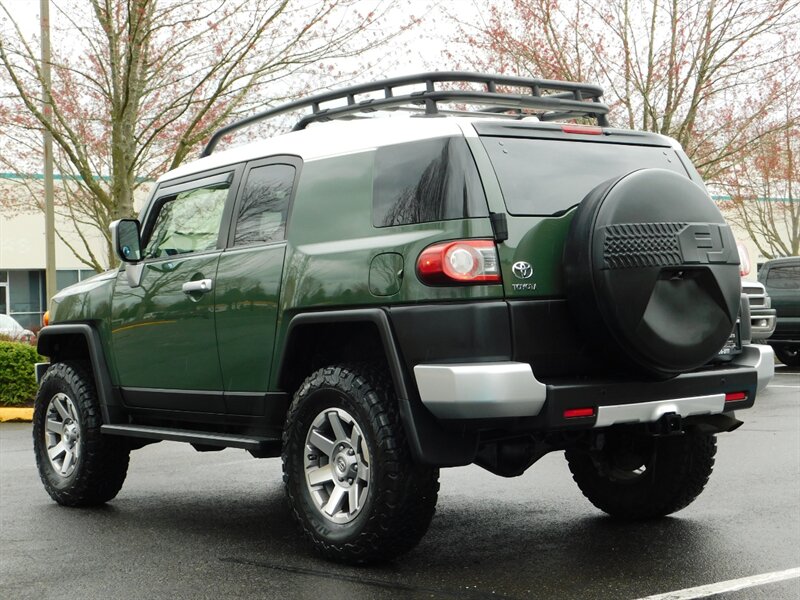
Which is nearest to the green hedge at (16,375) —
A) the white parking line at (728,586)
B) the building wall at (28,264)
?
the white parking line at (728,586)

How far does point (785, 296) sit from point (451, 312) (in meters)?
14.0

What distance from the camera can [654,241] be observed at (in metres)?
4.83

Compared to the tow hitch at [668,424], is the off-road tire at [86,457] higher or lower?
lower

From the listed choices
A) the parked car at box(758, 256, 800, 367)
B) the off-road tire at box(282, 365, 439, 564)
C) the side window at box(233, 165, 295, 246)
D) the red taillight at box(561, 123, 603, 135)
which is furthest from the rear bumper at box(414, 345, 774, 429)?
the parked car at box(758, 256, 800, 367)

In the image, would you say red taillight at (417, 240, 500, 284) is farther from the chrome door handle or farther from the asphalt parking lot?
the chrome door handle

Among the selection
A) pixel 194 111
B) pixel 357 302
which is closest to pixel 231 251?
pixel 357 302

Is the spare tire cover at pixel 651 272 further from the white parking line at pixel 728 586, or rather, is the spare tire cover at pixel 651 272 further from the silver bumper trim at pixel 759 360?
the white parking line at pixel 728 586

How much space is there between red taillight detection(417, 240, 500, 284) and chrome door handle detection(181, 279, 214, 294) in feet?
5.63

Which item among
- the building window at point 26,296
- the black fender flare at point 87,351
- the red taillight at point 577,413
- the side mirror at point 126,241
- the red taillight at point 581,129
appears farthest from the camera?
the building window at point 26,296

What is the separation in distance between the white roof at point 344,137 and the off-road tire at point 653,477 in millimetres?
1814

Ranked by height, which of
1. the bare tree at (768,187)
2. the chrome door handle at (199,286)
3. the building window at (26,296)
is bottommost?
the building window at (26,296)

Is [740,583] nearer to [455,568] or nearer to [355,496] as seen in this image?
[455,568]

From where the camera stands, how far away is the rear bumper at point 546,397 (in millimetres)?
4582

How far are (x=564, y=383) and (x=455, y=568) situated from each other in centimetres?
108
